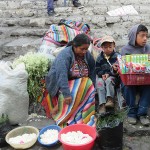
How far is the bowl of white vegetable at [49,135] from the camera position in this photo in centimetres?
358

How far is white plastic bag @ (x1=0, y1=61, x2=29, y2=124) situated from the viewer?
401cm

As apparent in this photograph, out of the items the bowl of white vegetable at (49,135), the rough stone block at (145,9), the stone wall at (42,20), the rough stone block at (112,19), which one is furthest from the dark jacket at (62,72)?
the rough stone block at (145,9)

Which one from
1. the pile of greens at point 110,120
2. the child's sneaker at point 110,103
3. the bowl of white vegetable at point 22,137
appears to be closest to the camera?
the pile of greens at point 110,120

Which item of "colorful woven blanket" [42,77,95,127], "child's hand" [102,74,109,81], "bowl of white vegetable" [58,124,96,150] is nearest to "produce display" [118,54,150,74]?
"child's hand" [102,74,109,81]

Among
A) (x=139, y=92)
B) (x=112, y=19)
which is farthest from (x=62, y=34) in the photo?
(x=112, y=19)

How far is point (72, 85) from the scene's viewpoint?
4.00 meters

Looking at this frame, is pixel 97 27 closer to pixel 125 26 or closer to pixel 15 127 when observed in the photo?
pixel 125 26

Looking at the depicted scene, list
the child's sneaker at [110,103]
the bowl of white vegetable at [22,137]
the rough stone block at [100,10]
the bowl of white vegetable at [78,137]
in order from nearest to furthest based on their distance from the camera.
Answer: the bowl of white vegetable at [78,137] → the bowl of white vegetable at [22,137] → the child's sneaker at [110,103] → the rough stone block at [100,10]

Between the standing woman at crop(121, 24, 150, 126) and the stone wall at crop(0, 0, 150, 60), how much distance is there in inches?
70.6

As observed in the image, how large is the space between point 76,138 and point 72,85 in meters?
0.85

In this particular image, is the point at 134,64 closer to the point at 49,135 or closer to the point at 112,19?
the point at 49,135

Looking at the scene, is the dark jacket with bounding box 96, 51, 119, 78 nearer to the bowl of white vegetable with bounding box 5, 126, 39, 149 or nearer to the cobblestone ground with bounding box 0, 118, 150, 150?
the cobblestone ground with bounding box 0, 118, 150, 150

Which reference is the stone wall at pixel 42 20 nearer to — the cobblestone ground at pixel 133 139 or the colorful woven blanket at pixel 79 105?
the colorful woven blanket at pixel 79 105

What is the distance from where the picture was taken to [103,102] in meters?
4.17
